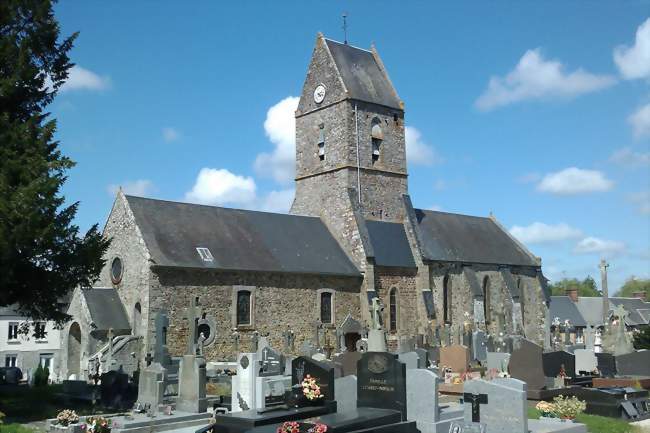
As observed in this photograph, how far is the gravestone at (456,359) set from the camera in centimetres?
2139

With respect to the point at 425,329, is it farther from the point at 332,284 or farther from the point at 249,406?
the point at 249,406

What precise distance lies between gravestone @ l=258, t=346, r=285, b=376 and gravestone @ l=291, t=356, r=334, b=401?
7.85 metres

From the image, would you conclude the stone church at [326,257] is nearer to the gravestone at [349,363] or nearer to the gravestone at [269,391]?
the gravestone at [349,363]

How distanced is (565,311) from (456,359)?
3583 centimetres

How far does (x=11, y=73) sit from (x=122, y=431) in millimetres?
8249

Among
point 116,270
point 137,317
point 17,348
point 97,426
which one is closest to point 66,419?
point 97,426

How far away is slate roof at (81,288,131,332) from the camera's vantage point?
77.4 feet

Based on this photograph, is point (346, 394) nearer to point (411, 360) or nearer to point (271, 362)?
point (411, 360)

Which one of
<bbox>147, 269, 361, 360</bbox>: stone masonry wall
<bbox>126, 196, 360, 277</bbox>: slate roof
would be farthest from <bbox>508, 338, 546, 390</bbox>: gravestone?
<bbox>126, 196, 360, 277</bbox>: slate roof

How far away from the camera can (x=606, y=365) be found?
2148cm

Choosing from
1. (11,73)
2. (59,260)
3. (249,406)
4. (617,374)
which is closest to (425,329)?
(617,374)

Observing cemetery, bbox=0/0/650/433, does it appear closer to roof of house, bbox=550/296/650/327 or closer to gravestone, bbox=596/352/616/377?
gravestone, bbox=596/352/616/377

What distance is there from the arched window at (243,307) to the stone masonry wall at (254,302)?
262 millimetres

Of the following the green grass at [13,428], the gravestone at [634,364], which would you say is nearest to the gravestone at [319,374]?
the green grass at [13,428]
